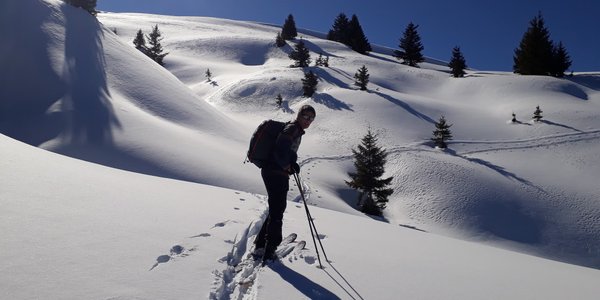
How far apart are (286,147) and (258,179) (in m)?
12.0

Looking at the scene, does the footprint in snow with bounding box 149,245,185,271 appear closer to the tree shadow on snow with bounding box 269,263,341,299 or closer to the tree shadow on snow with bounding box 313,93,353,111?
the tree shadow on snow with bounding box 269,263,341,299

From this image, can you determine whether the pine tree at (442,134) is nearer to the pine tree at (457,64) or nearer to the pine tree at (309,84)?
the pine tree at (309,84)

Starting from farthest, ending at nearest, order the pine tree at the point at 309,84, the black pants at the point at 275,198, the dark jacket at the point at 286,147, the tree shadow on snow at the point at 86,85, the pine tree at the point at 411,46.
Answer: the pine tree at the point at 411,46
the pine tree at the point at 309,84
the tree shadow on snow at the point at 86,85
the black pants at the point at 275,198
the dark jacket at the point at 286,147

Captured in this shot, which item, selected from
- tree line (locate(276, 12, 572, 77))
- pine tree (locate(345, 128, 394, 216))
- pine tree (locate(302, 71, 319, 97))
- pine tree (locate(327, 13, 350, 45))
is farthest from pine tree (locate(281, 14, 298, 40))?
pine tree (locate(345, 128, 394, 216))

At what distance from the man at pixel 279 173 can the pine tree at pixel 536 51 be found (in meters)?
58.1

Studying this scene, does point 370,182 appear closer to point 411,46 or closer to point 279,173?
point 279,173

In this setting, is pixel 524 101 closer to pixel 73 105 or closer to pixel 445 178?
pixel 445 178

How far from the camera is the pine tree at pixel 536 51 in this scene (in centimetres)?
4988

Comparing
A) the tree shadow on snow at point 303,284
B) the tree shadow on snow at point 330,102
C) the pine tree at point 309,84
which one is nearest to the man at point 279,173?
the tree shadow on snow at point 303,284

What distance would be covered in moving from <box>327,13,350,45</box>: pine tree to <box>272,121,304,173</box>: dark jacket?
250ft

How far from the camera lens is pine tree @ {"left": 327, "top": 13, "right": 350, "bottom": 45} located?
78062mm

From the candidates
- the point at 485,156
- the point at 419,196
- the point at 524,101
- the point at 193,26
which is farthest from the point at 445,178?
the point at 193,26

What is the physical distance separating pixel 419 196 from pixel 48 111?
21733 mm

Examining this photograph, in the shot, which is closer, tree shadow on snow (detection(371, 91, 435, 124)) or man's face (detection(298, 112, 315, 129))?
man's face (detection(298, 112, 315, 129))
